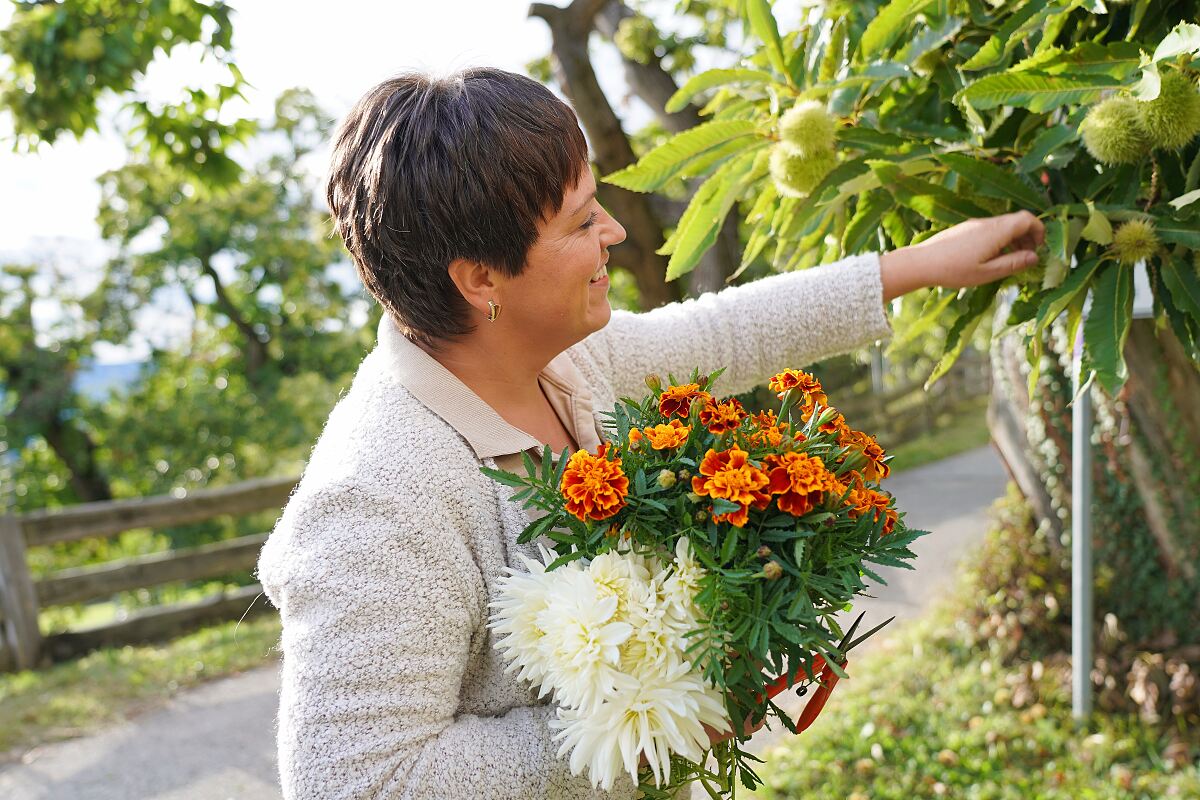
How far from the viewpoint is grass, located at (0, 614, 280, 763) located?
14.9 ft

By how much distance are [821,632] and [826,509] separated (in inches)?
5.6

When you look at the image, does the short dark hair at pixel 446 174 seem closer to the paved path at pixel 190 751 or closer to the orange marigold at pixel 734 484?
the orange marigold at pixel 734 484

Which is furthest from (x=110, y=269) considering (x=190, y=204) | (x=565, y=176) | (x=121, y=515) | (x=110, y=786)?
(x=565, y=176)

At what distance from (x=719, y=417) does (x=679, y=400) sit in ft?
0.23

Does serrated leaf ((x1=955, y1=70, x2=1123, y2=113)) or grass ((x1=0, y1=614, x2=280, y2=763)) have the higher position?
serrated leaf ((x1=955, y1=70, x2=1123, y2=113))

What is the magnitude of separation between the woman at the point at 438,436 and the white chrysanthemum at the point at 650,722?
0.20 meters

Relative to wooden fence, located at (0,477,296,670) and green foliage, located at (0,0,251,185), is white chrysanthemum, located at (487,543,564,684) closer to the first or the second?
green foliage, located at (0,0,251,185)

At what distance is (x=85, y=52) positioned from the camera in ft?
12.3

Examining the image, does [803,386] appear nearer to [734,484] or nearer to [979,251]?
[734,484]

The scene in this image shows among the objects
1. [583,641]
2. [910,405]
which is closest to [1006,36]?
[583,641]

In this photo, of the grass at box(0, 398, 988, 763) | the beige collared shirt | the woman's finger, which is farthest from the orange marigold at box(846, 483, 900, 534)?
the grass at box(0, 398, 988, 763)

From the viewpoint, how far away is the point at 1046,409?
3.95 metres

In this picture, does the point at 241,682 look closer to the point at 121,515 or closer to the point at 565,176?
the point at 121,515

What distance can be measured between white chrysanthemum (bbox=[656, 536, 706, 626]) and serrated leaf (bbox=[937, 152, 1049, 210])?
814 mm
